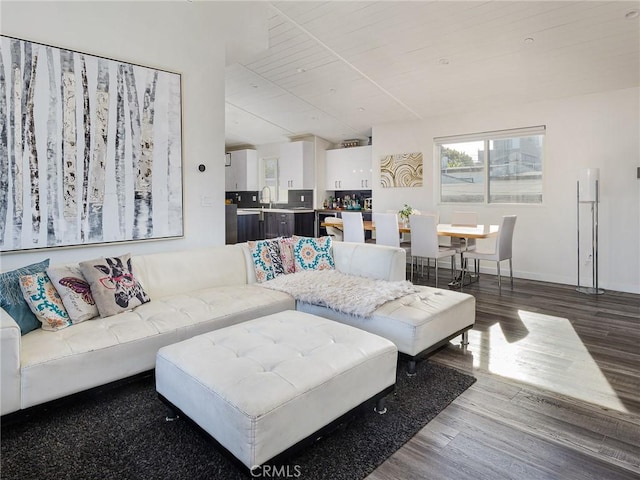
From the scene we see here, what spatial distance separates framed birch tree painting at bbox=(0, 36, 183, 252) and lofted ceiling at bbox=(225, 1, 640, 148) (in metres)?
1.69

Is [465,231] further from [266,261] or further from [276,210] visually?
[276,210]

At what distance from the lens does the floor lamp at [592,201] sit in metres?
4.64

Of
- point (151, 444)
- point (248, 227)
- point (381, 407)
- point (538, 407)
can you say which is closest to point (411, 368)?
point (381, 407)

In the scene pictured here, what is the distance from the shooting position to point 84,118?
3.05m

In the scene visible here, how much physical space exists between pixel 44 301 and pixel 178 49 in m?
2.49

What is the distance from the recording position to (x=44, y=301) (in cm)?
228

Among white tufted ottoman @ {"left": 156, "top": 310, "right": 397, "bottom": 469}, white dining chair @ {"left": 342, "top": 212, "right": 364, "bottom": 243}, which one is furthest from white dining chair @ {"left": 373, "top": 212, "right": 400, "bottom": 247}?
white tufted ottoman @ {"left": 156, "top": 310, "right": 397, "bottom": 469}

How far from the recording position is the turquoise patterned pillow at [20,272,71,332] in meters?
2.24

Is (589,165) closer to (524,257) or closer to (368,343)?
(524,257)

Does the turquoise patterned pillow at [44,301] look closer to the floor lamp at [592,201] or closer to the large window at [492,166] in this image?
the floor lamp at [592,201]

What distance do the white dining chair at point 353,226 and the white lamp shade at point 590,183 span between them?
267 centimetres

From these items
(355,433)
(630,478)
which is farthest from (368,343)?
(630,478)

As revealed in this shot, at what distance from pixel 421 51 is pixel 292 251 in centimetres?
262

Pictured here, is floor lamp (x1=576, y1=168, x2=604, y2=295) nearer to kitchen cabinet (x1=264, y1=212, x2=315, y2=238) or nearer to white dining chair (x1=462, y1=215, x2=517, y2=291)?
white dining chair (x1=462, y1=215, x2=517, y2=291)
